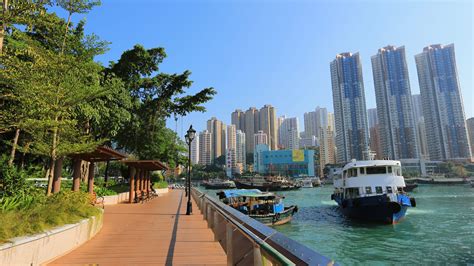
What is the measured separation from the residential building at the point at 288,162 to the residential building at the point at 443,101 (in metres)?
46.5

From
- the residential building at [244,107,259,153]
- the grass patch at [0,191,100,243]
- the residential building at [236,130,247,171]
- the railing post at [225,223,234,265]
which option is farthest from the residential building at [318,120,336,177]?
the railing post at [225,223,234,265]

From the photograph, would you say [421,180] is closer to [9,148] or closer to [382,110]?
[382,110]

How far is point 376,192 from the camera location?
23.2 m

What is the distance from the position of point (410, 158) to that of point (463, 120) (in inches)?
838

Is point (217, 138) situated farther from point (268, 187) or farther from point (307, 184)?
point (268, 187)

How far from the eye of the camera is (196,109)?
29.6 metres

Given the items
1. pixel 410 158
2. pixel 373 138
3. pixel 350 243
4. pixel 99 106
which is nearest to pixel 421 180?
pixel 410 158

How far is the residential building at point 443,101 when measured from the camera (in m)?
100

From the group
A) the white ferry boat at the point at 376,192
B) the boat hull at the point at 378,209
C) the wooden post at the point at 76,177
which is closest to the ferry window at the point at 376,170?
the white ferry boat at the point at 376,192

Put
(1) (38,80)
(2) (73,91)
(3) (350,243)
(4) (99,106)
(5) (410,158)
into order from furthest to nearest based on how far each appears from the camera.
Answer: (5) (410,158)
(4) (99,106)
(3) (350,243)
(2) (73,91)
(1) (38,80)

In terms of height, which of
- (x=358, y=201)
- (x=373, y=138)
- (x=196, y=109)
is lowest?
(x=358, y=201)

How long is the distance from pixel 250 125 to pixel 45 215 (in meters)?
163

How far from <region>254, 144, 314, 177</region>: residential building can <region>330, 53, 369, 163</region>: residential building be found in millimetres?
14822

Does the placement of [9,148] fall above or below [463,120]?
below
